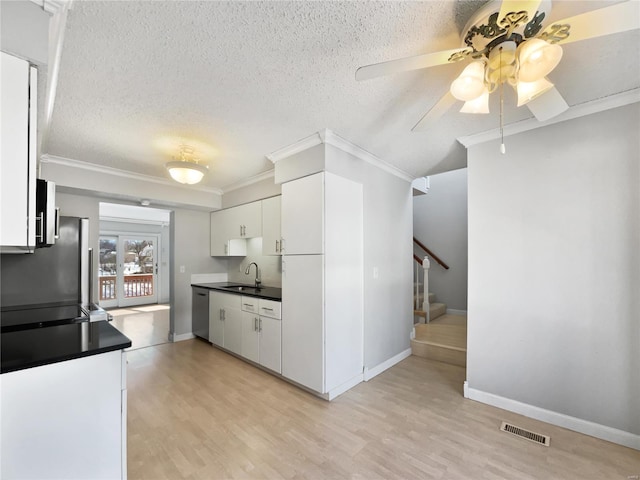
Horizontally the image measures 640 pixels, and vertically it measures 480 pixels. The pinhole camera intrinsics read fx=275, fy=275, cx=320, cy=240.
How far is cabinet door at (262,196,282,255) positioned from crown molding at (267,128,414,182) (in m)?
0.65

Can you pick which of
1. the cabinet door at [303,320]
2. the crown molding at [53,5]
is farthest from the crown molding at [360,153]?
the crown molding at [53,5]

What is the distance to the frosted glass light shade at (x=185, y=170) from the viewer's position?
2.74 metres

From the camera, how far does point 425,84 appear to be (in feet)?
5.89

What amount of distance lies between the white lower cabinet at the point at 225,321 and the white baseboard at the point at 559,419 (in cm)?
265

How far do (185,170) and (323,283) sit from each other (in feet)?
5.90

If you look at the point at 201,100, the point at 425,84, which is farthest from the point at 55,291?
the point at 425,84

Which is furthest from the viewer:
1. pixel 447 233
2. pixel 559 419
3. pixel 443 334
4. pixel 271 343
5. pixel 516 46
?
pixel 447 233

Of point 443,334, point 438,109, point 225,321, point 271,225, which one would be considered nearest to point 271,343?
point 225,321

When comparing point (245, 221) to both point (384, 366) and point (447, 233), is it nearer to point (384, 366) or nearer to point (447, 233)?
point (384, 366)

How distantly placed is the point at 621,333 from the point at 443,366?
177 centimetres

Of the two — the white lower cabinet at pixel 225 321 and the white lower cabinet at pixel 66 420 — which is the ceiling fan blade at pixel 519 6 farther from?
the white lower cabinet at pixel 225 321

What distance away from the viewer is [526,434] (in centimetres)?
207

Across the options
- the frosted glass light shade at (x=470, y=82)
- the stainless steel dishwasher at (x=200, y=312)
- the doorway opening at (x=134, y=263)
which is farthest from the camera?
the doorway opening at (x=134, y=263)

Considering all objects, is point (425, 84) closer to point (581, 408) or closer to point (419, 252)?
point (581, 408)
